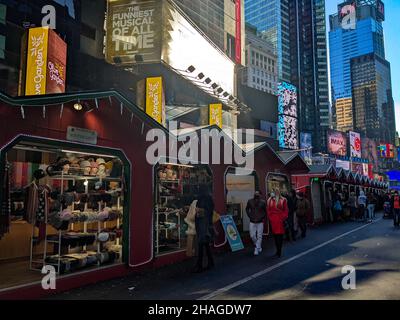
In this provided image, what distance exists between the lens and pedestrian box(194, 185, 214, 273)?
852 cm

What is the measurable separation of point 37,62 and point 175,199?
7.20m

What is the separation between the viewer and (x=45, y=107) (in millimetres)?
6812

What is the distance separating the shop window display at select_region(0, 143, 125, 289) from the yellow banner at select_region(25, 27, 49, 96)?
3.70 meters

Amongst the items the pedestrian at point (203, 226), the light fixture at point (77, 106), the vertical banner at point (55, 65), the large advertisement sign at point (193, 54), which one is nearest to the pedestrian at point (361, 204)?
the large advertisement sign at point (193, 54)

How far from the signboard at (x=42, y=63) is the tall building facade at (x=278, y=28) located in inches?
5539

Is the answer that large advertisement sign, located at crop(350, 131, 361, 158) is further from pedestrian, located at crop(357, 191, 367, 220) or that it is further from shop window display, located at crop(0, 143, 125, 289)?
shop window display, located at crop(0, 143, 125, 289)

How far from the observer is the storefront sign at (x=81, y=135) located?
721cm

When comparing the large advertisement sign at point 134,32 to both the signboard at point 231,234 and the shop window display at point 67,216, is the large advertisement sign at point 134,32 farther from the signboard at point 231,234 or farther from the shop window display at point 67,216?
the signboard at point 231,234

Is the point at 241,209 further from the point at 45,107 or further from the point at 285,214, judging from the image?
the point at 45,107

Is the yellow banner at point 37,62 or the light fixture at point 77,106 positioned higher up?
the yellow banner at point 37,62

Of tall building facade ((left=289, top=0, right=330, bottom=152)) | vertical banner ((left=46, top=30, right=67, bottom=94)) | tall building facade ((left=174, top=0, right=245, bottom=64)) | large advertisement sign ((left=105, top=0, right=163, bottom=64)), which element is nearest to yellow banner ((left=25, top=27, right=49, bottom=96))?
vertical banner ((left=46, top=30, right=67, bottom=94))

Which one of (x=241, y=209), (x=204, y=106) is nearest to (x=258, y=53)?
(x=204, y=106)

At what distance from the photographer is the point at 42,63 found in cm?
1287

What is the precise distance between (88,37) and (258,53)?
12253cm
